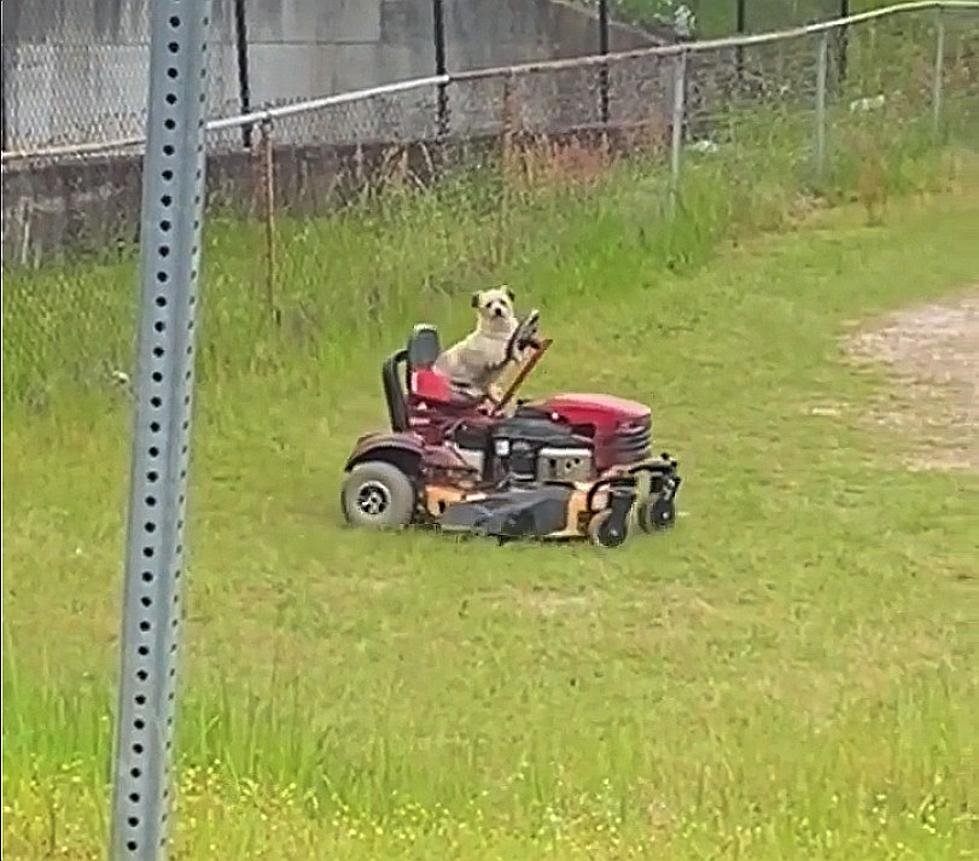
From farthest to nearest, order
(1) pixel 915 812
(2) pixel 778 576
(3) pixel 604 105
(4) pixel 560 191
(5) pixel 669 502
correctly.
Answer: (3) pixel 604 105 → (4) pixel 560 191 → (5) pixel 669 502 → (2) pixel 778 576 → (1) pixel 915 812

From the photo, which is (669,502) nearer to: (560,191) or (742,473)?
(742,473)

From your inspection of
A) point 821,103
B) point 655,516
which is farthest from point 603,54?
point 655,516

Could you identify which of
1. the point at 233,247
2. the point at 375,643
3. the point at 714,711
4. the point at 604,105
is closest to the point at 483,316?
the point at 233,247

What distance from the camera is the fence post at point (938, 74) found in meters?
10.8

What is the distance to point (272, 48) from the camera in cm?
787

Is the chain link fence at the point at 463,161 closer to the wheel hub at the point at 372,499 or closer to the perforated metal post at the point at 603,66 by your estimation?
the perforated metal post at the point at 603,66

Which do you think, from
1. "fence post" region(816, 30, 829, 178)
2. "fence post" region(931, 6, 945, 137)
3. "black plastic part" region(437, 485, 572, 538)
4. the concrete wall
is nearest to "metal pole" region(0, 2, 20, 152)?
the concrete wall

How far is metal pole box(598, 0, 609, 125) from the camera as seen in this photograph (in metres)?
8.89

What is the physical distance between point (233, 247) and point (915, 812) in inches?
147

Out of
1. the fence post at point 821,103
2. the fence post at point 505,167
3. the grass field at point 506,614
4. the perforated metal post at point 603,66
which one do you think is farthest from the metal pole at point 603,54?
the grass field at point 506,614

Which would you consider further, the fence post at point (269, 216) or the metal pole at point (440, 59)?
the metal pole at point (440, 59)

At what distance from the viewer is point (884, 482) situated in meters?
5.30

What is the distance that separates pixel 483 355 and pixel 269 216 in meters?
1.18

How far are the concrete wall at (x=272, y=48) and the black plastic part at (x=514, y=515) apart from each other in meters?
1.11
